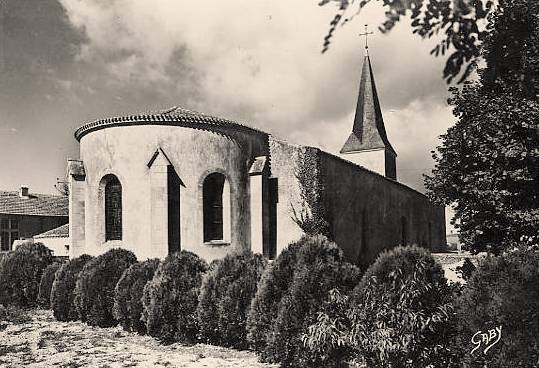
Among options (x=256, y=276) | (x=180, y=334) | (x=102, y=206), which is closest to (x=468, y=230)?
(x=256, y=276)

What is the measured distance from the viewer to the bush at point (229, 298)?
31.5 ft

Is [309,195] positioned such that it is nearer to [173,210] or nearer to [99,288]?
[173,210]

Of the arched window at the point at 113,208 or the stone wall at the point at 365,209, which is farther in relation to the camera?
the stone wall at the point at 365,209

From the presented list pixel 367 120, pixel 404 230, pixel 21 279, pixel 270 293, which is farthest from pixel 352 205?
pixel 270 293

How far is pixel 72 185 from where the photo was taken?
21047mm

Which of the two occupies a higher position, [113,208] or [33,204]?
[33,204]

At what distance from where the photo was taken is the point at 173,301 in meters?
10.5

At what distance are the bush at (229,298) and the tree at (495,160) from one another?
662 cm

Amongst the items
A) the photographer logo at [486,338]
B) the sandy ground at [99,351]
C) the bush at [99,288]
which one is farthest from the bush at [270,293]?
the bush at [99,288]

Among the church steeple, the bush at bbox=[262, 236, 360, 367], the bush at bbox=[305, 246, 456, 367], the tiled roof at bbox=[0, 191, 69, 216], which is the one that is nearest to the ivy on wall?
the bush at bbox=[262, 236, 360, 367]

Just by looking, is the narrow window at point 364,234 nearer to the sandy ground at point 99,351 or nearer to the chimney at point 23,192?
the sandy ground at point 99,351

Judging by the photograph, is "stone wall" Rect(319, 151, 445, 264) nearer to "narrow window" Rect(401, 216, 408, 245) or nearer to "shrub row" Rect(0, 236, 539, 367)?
"narrow window" Rect(401, 216, 408, 245)

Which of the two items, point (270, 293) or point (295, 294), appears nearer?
point (295, 294)

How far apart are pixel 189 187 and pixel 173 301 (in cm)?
943
